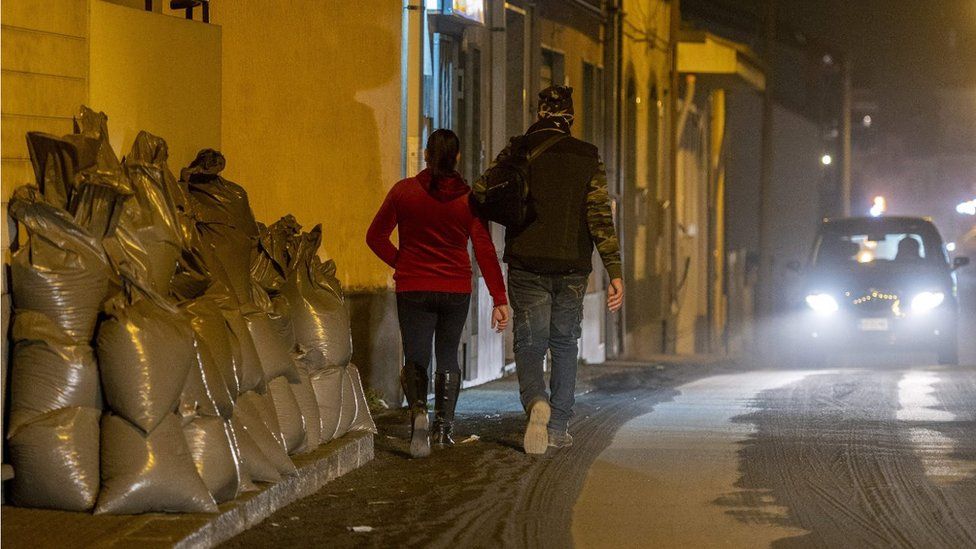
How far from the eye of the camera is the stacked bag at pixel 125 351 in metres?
5.52

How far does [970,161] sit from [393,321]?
6296 cm

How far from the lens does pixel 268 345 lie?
7.01 meters

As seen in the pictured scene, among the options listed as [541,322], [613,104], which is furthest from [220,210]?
[613,104]

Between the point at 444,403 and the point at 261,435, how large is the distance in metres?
1.96

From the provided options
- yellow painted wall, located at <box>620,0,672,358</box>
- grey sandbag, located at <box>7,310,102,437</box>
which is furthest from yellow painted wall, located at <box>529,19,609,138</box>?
grey sandbag, located at <box>7,310,102,437</box>

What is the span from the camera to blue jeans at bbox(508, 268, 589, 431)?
809 centimetres

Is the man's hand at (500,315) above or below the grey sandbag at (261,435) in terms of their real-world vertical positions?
above

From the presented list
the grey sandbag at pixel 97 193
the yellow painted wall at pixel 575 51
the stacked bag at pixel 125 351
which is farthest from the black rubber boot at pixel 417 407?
the yellow painted wall at pixel 575 51

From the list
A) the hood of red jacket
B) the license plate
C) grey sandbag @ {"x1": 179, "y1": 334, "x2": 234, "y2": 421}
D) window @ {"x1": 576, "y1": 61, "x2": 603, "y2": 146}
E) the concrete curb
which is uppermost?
window @ {"x1": 576, "y1": 61, "x2": 603, "y2": 146}

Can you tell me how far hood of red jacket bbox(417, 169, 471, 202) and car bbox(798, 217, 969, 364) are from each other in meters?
10.1

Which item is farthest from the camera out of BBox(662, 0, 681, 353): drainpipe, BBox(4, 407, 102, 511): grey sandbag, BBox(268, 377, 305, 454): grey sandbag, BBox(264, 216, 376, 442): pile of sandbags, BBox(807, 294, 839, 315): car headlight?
BBox(662, 0, 681, 353): drainpipe

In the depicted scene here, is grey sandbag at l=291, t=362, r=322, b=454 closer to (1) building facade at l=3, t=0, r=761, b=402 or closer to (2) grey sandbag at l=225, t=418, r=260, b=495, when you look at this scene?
(2) grey sandbag at l=225, t=418, r=260, b=495

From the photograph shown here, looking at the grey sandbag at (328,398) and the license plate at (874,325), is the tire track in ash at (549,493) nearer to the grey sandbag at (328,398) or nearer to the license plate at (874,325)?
the grey sandbag at (328,398)

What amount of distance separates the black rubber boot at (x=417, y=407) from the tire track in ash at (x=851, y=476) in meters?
1.67
